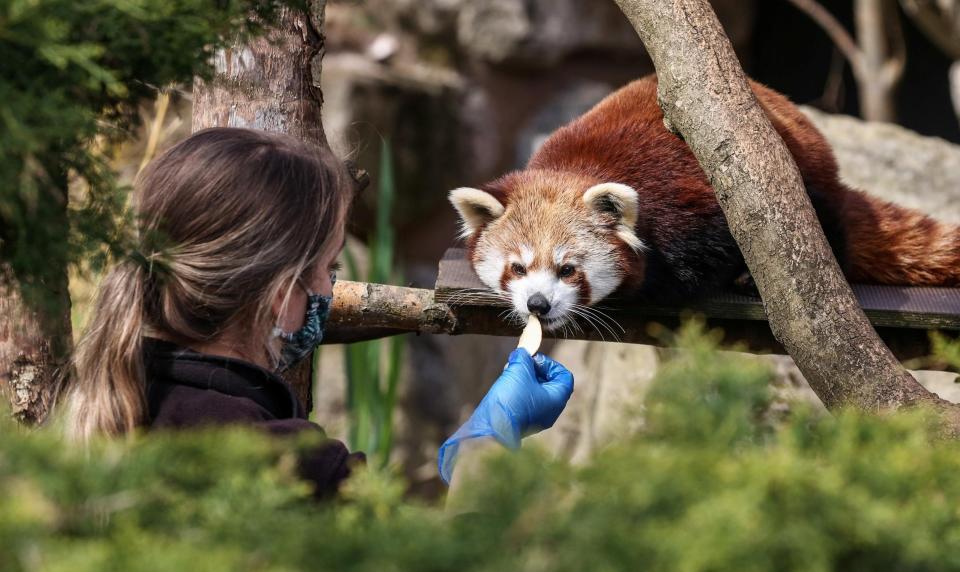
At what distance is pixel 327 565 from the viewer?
2.36 feet

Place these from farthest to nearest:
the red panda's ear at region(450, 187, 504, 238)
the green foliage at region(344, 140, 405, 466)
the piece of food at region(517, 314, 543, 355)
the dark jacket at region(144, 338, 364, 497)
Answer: the green foliage at region(344, 140, 405, 466)
the red panda's ear at region(450, 187, 504, 238)
the piece of food at region(517, 314, 543, 355)
the dark jacket at region(144, 338, 364, 497)

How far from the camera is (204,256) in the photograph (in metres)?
1.28

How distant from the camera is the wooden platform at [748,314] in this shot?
2.21 meters

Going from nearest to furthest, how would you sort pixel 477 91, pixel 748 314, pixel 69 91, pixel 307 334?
1. pixel 69 91
2. pixel 307 334
3. pixel 748 314
4. pixel 477 91

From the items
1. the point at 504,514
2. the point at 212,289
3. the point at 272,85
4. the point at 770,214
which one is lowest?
the point at 504,514

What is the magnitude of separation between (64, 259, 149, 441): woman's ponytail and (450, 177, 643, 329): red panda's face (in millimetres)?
1241

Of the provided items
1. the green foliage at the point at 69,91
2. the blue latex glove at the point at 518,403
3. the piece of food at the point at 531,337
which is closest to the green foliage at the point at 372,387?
the piece of food at the point at 531,337

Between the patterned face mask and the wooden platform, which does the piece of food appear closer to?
the wooden platform

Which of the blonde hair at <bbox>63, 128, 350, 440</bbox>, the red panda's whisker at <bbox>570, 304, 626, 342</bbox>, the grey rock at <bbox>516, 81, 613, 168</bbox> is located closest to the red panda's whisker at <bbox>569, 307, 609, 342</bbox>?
the red panda's whisker at <bbox>570, 304, 626, 342</bbox>

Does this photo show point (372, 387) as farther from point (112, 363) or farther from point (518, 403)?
point (112, 363)

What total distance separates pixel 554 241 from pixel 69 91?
1.80 metres

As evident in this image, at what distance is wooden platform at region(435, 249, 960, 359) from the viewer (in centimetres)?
221

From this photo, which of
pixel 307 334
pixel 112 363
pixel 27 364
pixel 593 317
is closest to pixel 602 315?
pixel 593 317

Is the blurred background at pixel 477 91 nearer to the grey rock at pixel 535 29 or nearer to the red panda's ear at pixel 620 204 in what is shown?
the grey rock at pixel 535 29
